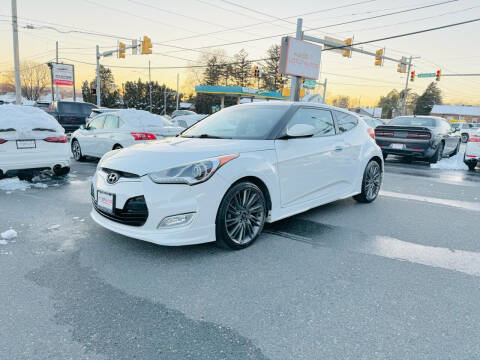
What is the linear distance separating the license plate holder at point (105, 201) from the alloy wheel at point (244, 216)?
1.13 meters

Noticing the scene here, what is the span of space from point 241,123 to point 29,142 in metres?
4.55

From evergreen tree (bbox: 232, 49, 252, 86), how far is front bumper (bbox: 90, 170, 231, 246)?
76325 millimetres

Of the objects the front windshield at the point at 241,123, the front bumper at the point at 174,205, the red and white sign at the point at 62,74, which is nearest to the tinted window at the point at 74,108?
the front windshield at the point at 241,123

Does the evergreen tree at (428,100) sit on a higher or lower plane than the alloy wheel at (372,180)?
higher

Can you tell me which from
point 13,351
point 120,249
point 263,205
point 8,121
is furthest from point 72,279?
point 8,121

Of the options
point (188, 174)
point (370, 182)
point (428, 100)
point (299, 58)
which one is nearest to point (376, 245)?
point (370, 182)

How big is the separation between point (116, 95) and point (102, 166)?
233ft

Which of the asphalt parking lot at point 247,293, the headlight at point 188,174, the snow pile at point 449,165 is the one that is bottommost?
the asphalt parking lot at point 247,293

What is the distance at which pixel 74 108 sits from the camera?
1794 cm

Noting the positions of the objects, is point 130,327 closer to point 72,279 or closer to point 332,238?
point 72,279

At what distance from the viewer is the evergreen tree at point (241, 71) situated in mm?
76312

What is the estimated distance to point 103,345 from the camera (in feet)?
7.28

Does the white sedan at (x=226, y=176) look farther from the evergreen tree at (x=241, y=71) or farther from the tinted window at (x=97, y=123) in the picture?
the evergreen tree at (x=241, y=71)

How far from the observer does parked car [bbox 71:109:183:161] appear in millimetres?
9062
